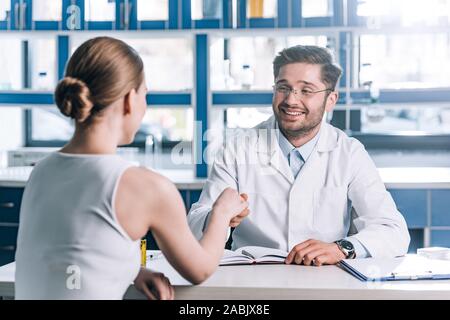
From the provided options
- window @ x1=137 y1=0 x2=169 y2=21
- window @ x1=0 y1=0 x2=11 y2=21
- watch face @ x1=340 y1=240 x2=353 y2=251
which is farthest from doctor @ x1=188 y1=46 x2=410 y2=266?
window @ x1=0 y1=0 x2=11 y2=21

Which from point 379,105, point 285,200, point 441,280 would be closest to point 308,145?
point 285,200

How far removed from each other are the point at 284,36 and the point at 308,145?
1418mm

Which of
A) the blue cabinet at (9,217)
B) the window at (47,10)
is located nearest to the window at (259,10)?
the window at (47,10)

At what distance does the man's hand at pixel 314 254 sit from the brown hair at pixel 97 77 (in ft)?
1.56

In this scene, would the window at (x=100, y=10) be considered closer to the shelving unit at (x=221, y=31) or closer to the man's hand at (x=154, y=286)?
the shelving unit at (x=221, y=31)

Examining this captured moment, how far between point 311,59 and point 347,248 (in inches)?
22.7

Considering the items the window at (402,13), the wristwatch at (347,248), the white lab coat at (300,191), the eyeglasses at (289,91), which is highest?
the window at (402,13)

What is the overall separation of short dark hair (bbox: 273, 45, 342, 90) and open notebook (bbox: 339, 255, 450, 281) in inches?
22.5

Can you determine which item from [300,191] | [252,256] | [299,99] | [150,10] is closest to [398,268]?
[252,256]

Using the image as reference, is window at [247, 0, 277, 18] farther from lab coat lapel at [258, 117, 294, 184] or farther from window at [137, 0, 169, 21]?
lab coat lapel at [258, 117, 294, 184]

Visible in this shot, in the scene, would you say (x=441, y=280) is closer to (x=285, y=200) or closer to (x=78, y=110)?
(x=285, y=200)

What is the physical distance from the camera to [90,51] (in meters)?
0.86

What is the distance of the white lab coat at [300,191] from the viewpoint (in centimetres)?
147

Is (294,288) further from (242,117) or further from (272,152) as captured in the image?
(242,117)
